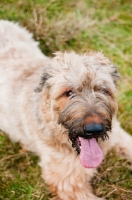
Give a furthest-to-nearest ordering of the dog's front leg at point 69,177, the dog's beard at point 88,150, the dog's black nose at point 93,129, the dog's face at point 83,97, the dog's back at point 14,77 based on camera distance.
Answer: the dog's back at point 14,77
the dog's front leg at point 69,177
the dog's beard at point 88,150
the dog's face at point 83,97
the dog's black nose at point 93,129

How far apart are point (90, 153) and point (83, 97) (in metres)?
0.69

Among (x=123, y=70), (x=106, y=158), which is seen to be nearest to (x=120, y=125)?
(x=106, y=158)

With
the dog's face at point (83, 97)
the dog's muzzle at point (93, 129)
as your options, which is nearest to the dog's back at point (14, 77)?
the dog's face at point (83, 97)

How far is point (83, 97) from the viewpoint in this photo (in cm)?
383

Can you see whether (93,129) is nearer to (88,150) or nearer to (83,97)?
(83,97)

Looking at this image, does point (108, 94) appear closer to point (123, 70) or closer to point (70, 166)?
point (70, 166)

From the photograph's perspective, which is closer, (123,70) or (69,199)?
(69,199)

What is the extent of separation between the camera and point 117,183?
15.9 feet

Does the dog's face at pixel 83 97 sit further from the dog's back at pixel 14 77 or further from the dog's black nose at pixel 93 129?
the dog's back at pixel 14 77

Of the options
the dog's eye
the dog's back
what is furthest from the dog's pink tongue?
the dog's back

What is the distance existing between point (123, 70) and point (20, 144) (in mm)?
2101

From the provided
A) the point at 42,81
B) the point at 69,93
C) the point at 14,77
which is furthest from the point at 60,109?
the point at 14,77

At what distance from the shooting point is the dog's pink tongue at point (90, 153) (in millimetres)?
4120

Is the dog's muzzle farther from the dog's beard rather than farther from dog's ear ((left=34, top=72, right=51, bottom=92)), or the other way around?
dog's ear ((left=34, top=72, right=51, bottom=92))
